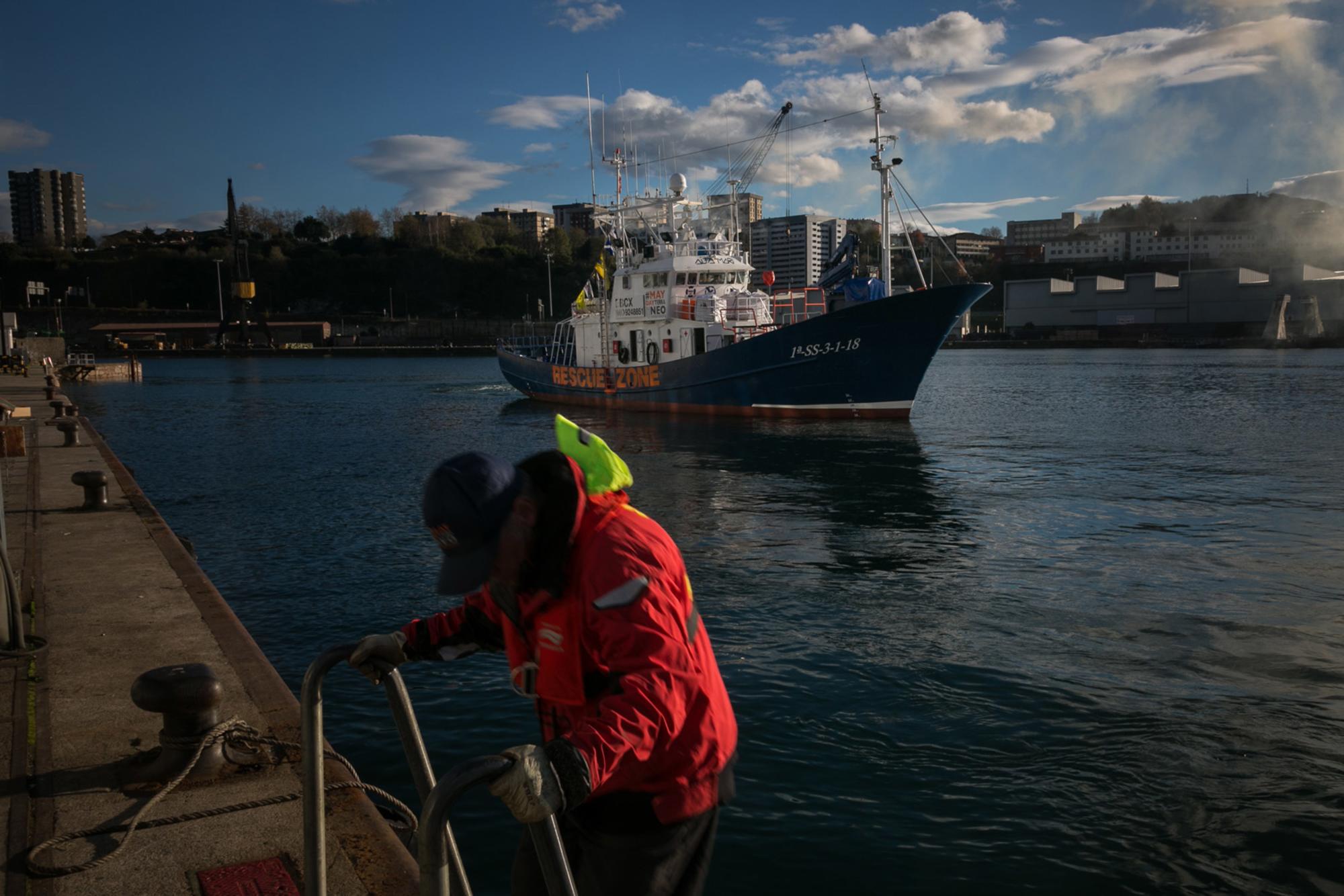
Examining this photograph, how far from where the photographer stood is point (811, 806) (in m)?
5.66

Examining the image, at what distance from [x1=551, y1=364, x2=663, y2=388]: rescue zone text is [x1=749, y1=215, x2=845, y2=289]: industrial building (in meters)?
70.0

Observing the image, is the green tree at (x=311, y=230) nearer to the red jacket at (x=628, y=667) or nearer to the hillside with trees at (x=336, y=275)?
the hillside with trees at (x=336, y=275)

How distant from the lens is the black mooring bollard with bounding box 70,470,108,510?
1095cm

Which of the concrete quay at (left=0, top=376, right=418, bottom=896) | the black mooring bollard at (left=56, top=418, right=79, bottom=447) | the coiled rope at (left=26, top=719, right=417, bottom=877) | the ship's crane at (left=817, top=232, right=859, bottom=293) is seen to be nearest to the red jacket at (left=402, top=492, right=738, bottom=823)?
the concrete quay at (left=0, top=376, right=418, bottom=896)

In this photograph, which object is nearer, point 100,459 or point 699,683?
point 699,683

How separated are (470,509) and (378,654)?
0.89 m

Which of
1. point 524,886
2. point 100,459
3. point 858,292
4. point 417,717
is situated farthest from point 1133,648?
point 858,292

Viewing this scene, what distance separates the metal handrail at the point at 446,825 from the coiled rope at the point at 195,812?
6.69 ft

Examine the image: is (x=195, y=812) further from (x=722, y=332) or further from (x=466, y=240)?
(x=466, y=240)

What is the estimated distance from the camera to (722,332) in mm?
31578

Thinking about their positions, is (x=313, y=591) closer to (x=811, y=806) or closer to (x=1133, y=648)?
(x=811, y=806)

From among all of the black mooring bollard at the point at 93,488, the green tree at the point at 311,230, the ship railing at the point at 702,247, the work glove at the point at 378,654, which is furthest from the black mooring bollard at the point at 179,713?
the green tree at the point at 311,230

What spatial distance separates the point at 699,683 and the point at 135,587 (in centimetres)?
683

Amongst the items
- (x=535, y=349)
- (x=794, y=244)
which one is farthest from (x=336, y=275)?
(x=535, y=349)
